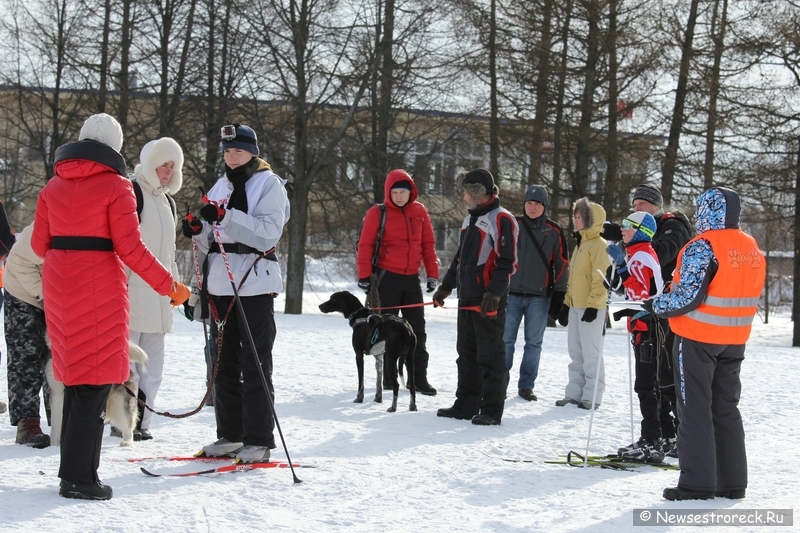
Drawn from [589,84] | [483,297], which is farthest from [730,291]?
[589,84]

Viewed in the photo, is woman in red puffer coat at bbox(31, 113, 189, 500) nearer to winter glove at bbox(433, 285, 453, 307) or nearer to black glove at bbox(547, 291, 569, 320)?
winter glove at bbox(433, 285, 453, 307)

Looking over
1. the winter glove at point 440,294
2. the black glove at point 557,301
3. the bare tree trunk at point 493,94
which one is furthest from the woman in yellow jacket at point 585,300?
the bare tree trunk at point 493,94

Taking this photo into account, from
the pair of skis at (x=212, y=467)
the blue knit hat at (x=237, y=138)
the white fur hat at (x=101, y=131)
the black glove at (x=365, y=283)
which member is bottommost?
the pair of skis at (x=212, y=467)

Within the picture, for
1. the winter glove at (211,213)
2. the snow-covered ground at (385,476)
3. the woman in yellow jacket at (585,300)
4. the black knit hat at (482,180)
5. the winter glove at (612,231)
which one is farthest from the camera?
the woman in yellow jacket at (585,300)

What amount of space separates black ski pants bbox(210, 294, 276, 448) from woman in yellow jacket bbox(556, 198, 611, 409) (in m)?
3.55

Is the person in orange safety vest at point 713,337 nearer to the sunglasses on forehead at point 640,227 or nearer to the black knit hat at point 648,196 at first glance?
the sunglasses on forehead at point 640,227

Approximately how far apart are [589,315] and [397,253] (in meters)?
1.84

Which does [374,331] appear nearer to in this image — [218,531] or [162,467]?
[162,467]

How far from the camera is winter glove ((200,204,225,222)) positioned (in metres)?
4.69

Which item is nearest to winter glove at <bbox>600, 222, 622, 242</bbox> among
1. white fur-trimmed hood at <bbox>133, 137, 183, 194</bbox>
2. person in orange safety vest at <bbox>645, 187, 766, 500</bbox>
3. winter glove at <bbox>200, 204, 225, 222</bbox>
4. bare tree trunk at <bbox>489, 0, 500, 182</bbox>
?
person in orange safety vest at <bbox>645, 187, 766, 500</bbox>

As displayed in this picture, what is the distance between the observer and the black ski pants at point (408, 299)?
8062 millimetres

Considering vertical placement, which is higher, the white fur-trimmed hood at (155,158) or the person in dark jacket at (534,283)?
the white fur-trimmed hood at (155,158)

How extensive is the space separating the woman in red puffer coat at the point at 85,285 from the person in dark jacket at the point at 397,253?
3829 millimetres

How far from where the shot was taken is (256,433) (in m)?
5.03
